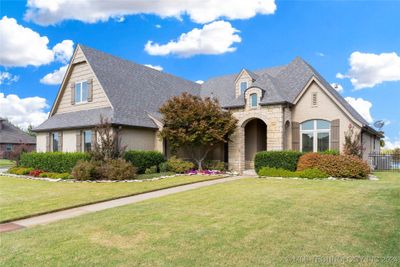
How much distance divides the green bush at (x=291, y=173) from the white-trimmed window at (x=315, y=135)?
186 inches

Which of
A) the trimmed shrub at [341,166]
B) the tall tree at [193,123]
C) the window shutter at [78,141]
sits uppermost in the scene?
the tall tree at [193,123]

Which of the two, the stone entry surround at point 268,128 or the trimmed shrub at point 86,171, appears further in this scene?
the stone entry surround at point 268,128

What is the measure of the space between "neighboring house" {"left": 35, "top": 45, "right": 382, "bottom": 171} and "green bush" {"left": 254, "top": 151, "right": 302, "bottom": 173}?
7.12ft

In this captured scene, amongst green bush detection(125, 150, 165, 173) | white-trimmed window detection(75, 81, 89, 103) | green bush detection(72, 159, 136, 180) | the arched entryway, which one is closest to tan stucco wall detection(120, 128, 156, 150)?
green bush detection(125, 150, 165, 173)

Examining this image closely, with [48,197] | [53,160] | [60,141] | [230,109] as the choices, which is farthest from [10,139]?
[48,197]

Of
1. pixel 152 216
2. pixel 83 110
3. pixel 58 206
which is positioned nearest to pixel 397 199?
pixel 152 216

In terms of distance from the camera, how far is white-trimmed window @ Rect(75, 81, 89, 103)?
2231 centimetres

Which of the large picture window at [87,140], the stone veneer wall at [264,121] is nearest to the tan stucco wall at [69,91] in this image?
the large picture window at [87,140]

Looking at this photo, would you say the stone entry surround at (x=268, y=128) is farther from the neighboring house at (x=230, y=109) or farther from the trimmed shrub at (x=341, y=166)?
the trimmed shrub at (x=341, y=166)

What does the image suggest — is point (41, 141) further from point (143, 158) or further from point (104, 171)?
point (104, 171)

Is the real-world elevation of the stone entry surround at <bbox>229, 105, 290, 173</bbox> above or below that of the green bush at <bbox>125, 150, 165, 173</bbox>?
above

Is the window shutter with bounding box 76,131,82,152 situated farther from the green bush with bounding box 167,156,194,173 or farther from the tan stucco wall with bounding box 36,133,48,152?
the green bush with bounding box 167,156,194,173

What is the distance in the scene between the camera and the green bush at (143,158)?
60.6 ft

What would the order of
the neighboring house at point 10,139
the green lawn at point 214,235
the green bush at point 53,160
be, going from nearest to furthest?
the green lawn at point 214,235
the green bush at point 53,160
the neighboring house at point 10,139
